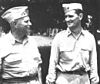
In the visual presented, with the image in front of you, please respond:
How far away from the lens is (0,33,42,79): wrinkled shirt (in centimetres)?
876

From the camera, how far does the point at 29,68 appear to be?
28.9 feet

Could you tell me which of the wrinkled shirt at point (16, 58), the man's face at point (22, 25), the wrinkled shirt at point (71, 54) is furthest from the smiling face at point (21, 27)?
the wrinkled shirt at point (71, 54)

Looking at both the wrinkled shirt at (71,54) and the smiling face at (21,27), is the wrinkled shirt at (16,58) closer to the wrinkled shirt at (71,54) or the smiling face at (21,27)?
the smiling face at (21,27)

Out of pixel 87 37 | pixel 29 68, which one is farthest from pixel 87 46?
pixel 29 68

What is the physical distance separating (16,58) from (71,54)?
44.2 inches

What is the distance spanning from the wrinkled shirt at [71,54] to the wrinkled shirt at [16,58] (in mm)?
543

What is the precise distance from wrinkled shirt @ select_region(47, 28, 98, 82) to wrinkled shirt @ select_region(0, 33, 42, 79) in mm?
543

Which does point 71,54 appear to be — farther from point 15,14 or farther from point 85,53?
point 15,14

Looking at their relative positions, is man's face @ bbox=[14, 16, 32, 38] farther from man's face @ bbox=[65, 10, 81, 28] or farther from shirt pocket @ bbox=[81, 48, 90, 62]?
shirt pocket @ bbox=[81, 48, 90, 62]

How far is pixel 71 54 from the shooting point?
30.5 feet

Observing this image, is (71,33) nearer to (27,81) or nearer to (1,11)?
(27,81)

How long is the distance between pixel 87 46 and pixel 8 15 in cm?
164

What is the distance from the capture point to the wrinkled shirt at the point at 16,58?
345 inches

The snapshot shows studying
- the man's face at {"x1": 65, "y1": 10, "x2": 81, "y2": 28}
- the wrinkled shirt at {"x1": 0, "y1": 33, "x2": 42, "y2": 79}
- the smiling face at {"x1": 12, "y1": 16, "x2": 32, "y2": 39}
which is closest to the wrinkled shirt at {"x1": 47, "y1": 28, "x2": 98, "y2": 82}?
the man's face at {"x1": 65, "y1": 10, "x2": 81, "y2": 28}
